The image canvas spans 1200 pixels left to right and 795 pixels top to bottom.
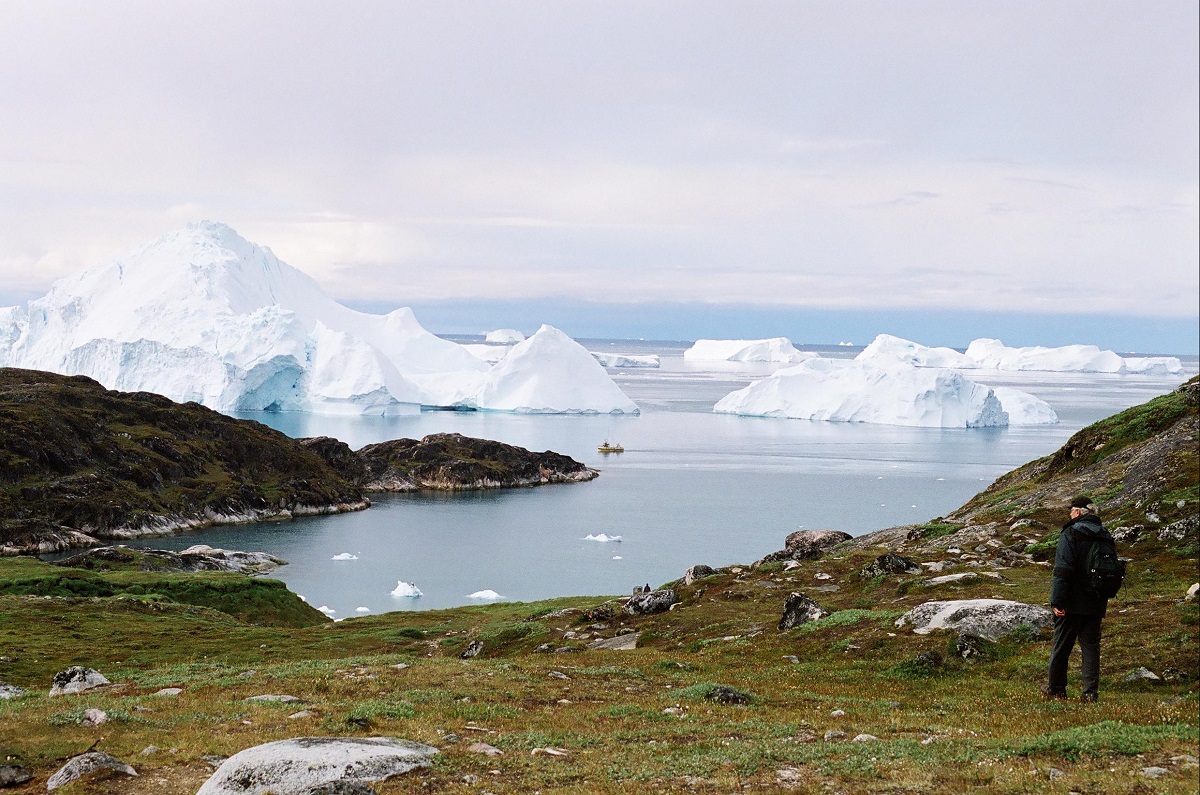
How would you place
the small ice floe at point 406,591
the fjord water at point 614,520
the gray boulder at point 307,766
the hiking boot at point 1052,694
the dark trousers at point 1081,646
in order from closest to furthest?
the gray boulder at point 307,766 → the dark trousers at point 1081,646 → the hiking boot at point 1052,694 → the small ice floe at point 406,591 → the fjord water at point 614,520

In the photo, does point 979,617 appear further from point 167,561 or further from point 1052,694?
point 167,561

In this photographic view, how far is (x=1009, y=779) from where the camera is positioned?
984cm

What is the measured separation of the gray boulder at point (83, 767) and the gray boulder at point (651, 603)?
843 inches

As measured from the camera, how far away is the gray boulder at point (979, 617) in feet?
61.1

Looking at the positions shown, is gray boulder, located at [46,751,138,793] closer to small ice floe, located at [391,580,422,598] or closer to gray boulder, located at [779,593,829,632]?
gray boulder, located at [779,593,829,632]

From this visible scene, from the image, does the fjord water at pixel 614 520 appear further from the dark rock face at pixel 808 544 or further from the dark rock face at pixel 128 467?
the dark rock face at pixel 808 544

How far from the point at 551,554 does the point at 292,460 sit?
54.9 metres

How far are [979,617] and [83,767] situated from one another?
1597 cm

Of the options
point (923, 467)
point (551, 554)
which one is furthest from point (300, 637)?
point (923, 467)

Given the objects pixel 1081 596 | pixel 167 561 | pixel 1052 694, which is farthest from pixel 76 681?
pixel 167 561

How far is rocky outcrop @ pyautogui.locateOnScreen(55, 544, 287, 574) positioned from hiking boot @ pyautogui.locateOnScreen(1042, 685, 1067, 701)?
245ft

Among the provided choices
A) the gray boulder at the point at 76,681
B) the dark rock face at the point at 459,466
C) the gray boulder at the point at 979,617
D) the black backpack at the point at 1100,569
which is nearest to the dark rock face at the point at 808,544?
the gray boulder at the point at 979,617

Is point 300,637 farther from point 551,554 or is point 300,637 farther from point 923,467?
point 923,467

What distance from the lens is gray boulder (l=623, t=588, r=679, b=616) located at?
1254 inches
